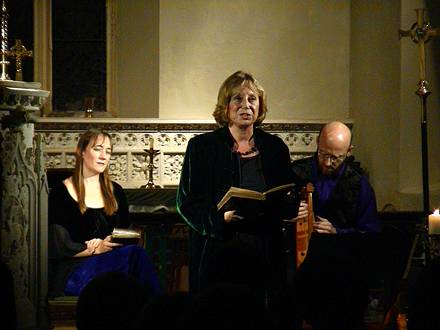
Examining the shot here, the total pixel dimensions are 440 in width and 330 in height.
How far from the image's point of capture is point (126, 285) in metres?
3.44

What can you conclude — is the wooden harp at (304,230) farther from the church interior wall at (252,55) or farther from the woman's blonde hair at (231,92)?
the church interior wall at (252,55)

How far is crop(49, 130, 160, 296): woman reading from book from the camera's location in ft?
19.8

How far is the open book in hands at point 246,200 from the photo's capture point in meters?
5.25

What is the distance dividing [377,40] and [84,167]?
4475 millimetres

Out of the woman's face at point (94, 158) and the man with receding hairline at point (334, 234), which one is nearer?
the man with receding hairline at point (334, 234)

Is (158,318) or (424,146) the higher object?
(424,146)

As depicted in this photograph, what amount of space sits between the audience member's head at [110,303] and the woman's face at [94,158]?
2.76m

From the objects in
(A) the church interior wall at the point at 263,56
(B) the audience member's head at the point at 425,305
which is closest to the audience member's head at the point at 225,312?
(B) the audience member's head at the point at 425,305

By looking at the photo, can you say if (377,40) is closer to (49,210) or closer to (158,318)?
(49,210)

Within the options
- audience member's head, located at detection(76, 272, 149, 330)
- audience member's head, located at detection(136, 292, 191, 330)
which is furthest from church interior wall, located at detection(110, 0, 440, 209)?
audience member's head, located at detection(136, 292, 191, 330)

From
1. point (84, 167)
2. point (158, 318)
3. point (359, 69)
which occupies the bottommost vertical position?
point (158, 318)

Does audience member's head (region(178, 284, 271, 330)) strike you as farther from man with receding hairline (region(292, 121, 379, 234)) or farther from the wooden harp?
man with receding hairline (region(292, 121, 379, 234))

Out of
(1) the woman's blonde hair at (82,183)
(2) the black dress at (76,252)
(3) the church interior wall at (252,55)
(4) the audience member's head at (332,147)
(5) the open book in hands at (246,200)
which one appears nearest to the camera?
(5) the open book in hands at (246,200)

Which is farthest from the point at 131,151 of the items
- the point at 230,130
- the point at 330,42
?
the point at 230,130
